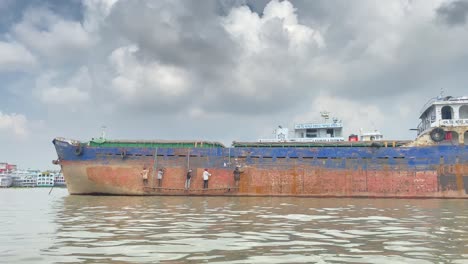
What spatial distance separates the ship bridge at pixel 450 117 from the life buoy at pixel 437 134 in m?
0.06

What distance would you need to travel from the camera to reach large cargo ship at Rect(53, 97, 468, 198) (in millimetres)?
22688

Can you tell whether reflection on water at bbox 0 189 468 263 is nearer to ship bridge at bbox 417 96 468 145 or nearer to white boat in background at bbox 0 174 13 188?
ship bridge at bbox 417 96 468 145

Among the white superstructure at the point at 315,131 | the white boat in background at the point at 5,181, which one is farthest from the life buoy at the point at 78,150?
the white boat in background at the point at 5,181

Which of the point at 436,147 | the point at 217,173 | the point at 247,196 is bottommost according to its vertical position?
the point at 247,196

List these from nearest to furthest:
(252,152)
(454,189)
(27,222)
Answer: (27,222), (454,189), (252,152)

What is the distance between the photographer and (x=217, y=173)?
2361 cm

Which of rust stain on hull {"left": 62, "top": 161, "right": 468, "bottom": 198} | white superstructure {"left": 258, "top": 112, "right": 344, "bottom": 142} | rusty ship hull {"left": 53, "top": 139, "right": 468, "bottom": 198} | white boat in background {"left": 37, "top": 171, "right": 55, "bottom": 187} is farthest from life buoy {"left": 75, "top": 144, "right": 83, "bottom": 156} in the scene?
white boat in background {"left": 37, "top": 171, "right": 55, "bottom": 187}

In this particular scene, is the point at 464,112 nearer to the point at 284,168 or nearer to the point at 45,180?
the point at 284,168

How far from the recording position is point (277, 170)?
23.5 metres

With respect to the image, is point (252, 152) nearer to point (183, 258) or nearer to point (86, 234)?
point (86, 234)

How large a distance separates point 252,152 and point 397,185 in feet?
30.5

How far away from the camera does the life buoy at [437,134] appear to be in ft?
77.1

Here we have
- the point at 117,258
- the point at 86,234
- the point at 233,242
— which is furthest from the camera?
the point at 86,234

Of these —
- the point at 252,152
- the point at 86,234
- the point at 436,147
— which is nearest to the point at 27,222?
the point at 86,234
